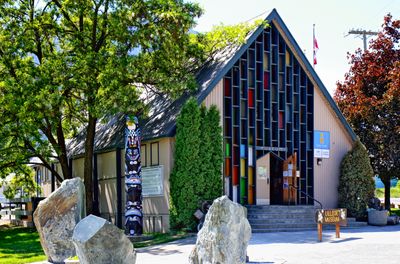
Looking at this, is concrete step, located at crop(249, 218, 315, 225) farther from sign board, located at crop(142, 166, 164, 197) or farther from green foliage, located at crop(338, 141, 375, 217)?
sign board, located at crop(142, 166, 164, 197)

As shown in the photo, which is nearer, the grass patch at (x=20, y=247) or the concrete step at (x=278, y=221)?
the grass patch at (x=20, y=247)

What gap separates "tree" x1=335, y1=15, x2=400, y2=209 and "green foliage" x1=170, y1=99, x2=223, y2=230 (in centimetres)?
985

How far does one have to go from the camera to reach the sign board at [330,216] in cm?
1831

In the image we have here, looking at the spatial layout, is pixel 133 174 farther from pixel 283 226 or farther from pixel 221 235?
pixel 221 235

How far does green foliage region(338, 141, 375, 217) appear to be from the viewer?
26.0 metres

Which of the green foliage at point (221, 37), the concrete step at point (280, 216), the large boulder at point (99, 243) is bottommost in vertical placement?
the concrete step at point (280, 216)

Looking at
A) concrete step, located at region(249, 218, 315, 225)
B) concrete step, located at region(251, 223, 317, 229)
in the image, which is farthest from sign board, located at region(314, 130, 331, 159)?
concrete step, located at region(251, 223, 317, 229)

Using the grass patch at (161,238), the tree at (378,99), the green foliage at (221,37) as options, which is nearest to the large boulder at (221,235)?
the grass patch at (161,238)

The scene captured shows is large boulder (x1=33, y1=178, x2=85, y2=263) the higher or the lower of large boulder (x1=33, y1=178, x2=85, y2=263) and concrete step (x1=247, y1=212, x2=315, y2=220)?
the higher

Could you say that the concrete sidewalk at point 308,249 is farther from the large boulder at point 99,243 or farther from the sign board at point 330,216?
the large boulder at point 99,243

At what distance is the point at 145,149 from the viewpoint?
24.2 metres

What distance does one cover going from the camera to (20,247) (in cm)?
2039

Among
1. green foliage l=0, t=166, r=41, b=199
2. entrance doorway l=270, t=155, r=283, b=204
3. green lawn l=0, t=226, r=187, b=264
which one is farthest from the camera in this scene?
green foliage l=0, t=166, r=41, b=199

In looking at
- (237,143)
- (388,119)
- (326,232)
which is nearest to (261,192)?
(237,143)
